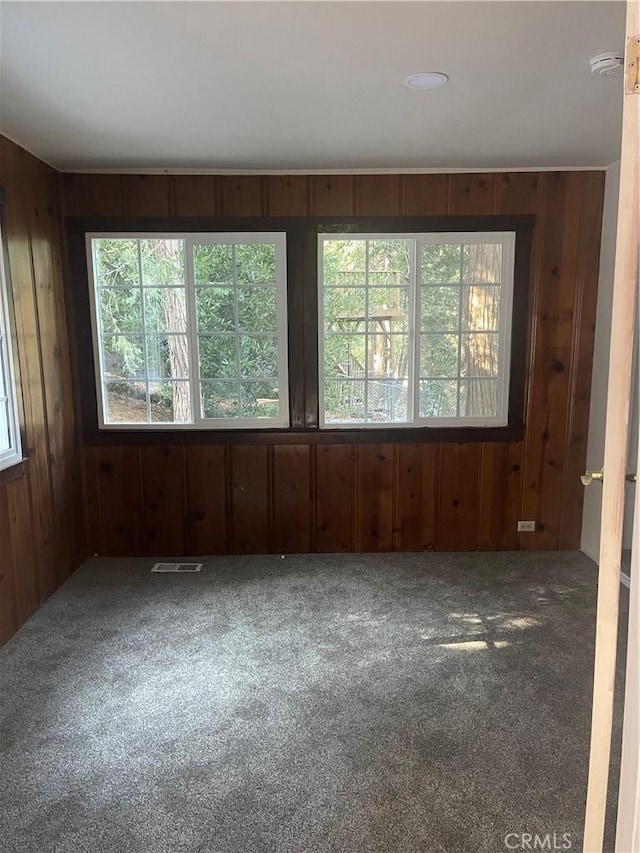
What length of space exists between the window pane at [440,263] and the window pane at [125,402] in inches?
76.0

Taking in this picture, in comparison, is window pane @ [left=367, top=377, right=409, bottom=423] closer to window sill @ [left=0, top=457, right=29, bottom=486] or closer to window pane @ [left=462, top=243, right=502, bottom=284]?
window pane @ [left=462, top=243, right=502, bottom=284]

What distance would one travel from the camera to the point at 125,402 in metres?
3.81

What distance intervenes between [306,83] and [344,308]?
5.11ft

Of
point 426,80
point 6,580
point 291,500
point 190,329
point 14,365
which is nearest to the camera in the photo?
point 426,80

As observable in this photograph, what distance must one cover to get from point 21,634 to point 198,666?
0.98 m

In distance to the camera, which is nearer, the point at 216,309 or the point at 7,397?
the point at 7,397

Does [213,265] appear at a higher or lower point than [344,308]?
higher

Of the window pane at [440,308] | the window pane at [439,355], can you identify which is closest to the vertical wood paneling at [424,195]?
the window pane at [440,308]

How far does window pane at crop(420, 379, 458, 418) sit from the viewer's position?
3818 millimetres

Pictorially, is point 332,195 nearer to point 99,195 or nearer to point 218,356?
point 218,356

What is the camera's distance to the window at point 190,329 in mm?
3650

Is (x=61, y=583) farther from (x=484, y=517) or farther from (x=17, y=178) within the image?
(x=484, y=517)

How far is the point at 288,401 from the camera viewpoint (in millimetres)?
3799

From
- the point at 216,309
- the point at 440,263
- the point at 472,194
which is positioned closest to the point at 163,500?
the point at 216,309
